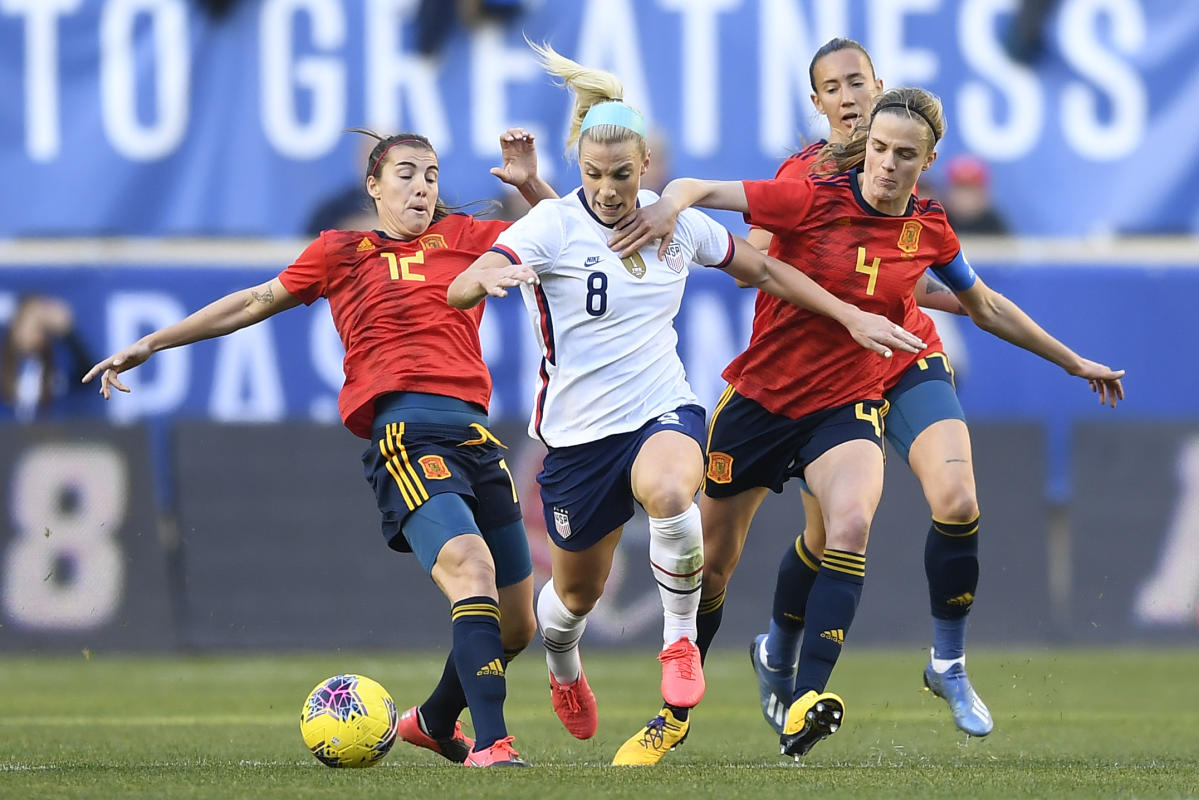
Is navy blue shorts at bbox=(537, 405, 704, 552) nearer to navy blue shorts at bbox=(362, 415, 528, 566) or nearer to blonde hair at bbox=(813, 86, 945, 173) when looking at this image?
navy blue shorts at bbox=(362, 415, 528, 566)

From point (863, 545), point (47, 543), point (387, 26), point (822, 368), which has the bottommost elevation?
point (47, 543)

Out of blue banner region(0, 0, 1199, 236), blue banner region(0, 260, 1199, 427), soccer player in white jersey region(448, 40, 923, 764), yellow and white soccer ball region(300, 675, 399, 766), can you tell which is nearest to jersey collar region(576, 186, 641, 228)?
soccer player in white jersey region(448, 40, 923, 764)

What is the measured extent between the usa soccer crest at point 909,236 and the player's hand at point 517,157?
1392 mm

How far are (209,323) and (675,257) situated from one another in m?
1.69

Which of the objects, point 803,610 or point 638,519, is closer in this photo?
point 803,610

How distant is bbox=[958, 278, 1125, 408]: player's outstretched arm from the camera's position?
25.0ft

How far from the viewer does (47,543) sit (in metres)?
12.4

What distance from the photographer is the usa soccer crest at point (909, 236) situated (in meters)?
7.23

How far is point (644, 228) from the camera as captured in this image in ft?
22.0

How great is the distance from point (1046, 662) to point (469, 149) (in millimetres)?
5757

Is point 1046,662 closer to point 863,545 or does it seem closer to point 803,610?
point 803,610

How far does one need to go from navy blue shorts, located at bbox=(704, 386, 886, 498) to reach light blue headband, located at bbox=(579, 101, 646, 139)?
50.9 inches

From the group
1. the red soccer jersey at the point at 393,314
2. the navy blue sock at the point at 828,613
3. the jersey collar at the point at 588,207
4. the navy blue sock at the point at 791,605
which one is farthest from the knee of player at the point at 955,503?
the red soccer jersey at the point at 393,314

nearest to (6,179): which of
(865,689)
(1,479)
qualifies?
(1,479)
